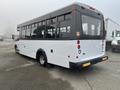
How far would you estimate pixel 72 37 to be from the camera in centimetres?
461

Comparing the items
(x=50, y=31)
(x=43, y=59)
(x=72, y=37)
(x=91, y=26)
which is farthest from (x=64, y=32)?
(x=43, y=59)

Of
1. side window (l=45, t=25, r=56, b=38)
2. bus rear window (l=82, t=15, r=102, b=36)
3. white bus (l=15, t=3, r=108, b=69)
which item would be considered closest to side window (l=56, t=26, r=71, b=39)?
white bus (l=15, t=3, r=108, b=69)

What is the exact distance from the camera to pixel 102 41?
19.3ft

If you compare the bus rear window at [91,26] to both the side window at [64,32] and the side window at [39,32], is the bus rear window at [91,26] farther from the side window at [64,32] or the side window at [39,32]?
the side window at [39,32]

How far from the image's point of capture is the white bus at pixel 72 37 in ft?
15.1

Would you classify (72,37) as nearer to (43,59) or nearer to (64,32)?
(64,32)

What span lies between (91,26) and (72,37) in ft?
4.04

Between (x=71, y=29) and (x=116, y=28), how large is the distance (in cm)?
1120

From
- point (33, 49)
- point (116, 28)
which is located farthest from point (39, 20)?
point (116, 28)

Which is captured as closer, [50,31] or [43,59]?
[50,31]

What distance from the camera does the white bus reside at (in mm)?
4605

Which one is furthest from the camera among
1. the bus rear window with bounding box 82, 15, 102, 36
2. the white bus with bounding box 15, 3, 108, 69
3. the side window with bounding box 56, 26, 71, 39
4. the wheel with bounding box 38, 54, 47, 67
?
the wheel with bounding box 38, 54, 47, 67

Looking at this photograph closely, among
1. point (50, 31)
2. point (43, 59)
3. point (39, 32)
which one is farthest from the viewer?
point (39, 32)

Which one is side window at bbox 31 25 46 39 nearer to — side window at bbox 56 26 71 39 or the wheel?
the wheel
